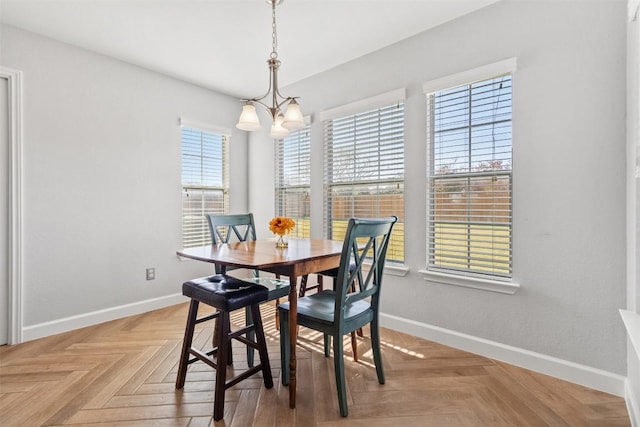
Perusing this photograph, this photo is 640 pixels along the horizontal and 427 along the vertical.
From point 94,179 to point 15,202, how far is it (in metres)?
0.59

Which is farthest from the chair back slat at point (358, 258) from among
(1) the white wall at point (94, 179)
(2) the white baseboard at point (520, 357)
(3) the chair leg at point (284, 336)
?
(1) the white wall at point (94, 179)

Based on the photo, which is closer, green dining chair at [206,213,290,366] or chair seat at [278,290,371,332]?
chair seat at [278,290,371,332]

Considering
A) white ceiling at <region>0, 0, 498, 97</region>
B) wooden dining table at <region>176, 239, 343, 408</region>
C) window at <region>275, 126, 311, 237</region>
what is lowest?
wooden dining table at <region>176, 239, 343, 408</region>

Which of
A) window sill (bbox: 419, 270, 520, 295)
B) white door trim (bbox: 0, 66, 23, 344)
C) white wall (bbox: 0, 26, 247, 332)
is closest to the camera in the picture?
window sill (bbox: 419, 270, 520, 295)

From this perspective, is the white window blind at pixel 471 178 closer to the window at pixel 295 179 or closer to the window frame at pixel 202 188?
the window at pixel 295 179

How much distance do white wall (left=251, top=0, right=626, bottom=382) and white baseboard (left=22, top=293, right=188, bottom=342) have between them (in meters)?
2.82

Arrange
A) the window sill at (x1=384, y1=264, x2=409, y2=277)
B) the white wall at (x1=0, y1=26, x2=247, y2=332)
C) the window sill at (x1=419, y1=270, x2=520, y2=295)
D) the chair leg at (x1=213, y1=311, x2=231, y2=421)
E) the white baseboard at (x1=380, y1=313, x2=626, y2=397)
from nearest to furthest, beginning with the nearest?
1. the chair leg at (x1=213, y1=311, x2=231, y2=421)
2. the white baseboard at (x1=380, y1=313, x2=626, y2=397)
3. the window sill at (x1=419, y1=270, x2=520, y2=295)
4. the white wall at (x1=0, y1=26, x2=247, y2=332)
5. the window sill at (x1=384, y1=264, x2=409, y2=277)

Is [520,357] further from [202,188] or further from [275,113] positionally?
[202,188]

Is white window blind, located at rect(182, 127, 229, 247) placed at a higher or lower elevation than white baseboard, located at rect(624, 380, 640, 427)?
higher

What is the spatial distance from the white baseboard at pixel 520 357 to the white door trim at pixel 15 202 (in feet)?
10.2

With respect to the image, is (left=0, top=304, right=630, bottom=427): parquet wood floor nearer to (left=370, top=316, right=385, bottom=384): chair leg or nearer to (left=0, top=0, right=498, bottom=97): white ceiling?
(left=370, top=316, right=385, bottom=384): chair leg

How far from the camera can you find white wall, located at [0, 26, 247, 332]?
2611mm

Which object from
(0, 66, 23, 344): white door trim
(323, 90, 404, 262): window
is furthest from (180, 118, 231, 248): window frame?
(323, 90, 404, 262): window

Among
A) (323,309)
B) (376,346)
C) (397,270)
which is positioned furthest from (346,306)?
(397,270)
